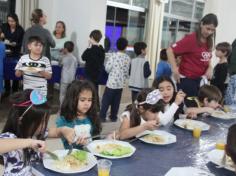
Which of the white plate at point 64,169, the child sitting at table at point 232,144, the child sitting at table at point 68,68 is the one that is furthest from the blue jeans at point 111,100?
the child sitting at table at point 232,144

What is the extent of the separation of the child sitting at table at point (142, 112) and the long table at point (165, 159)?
0.15 meters

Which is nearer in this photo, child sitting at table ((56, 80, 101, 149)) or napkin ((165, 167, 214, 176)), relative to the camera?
napkin ((165, 167, 214, 176))

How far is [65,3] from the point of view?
595 centimetres

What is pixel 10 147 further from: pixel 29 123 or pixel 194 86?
pixel 194 86

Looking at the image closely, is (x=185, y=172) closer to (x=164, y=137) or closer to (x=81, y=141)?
(x=164, y=137)

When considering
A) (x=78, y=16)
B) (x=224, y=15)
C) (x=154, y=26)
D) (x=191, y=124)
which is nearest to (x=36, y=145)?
(x=191, y=124)

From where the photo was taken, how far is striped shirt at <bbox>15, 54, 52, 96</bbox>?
3541mm

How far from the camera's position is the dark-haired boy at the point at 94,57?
174 inches

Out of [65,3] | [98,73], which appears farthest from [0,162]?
[65,3]

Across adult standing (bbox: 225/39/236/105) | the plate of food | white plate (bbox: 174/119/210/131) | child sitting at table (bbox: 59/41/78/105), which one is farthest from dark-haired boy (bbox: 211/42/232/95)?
the plate of food

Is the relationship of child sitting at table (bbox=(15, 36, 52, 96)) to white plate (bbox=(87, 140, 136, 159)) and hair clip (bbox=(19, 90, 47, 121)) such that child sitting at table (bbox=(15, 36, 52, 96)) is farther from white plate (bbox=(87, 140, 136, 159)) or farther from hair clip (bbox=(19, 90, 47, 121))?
hair clip (bbox=(19, 90, 47, 121))

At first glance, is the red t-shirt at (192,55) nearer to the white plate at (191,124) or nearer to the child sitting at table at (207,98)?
the child sitting at table at (207,98)

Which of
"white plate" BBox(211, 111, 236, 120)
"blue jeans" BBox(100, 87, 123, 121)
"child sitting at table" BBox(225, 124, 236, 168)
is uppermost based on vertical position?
"child sitting at table" BBox(225, 124, 236, 168)

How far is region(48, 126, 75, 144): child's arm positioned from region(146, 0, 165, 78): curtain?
6.03 metres
